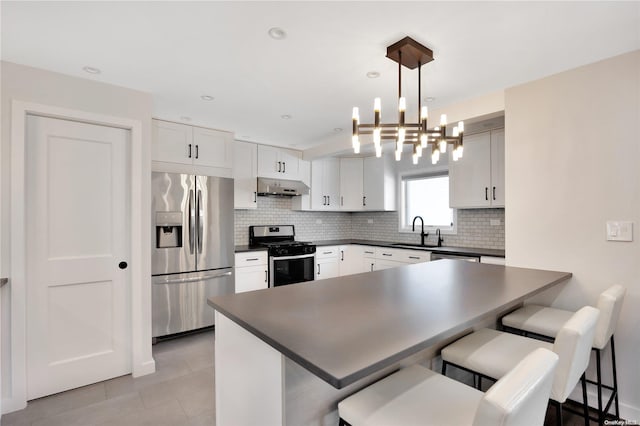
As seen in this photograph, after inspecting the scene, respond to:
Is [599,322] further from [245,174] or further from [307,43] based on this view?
[245,174]

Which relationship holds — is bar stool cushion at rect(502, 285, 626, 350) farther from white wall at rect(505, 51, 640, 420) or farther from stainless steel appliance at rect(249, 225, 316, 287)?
stainless steel appliance at rect(249, 225, 316, 287)

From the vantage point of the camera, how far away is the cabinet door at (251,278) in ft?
12.6

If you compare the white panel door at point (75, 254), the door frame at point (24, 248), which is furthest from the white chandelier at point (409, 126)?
the white panel door at point (75, 254)

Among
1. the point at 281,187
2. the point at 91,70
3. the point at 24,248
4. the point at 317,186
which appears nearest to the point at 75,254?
the point at 24,248

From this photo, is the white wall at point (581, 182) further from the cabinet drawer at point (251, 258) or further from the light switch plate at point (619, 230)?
the cabinet drawer at point (251, 258)

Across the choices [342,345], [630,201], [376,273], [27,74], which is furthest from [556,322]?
[27,74]

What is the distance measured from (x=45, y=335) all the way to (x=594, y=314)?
3.36m

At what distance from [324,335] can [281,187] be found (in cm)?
355

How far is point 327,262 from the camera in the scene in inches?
188

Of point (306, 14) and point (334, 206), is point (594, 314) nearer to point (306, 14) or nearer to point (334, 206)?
point (306, 14)

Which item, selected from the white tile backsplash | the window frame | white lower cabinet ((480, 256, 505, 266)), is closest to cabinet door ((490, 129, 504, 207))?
the white tile backsplash

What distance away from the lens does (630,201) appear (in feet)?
6.44

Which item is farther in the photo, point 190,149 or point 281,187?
point 281,187

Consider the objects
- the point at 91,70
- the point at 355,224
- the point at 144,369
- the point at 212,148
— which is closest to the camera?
the point at 91,70
